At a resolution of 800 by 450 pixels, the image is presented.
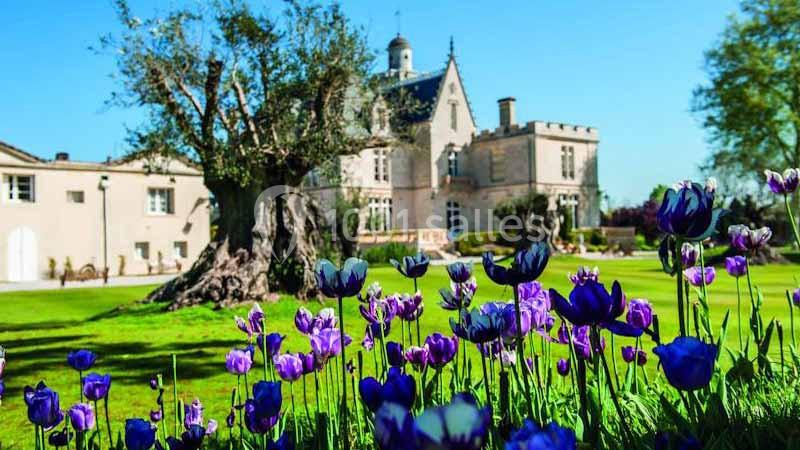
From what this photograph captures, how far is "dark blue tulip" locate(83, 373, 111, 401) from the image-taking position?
2506 mm

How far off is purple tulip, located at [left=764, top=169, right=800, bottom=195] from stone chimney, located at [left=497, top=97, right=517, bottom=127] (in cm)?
4839

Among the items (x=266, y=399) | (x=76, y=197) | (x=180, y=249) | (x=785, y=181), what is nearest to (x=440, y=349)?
(x=266, y=399)

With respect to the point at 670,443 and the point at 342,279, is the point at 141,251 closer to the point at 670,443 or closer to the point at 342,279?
the point at 342,279

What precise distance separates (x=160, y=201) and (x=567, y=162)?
99.9ft

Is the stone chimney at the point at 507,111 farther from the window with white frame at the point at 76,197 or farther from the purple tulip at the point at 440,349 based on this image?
the purple tulip at the point at 440,349

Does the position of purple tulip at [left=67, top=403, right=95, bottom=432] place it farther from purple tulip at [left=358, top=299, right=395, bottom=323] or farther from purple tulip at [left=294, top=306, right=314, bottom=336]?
purple tulip at [left=358, top=299, right=395, bottom=323]

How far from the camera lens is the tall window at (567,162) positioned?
168 feet

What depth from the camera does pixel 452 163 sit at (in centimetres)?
5172

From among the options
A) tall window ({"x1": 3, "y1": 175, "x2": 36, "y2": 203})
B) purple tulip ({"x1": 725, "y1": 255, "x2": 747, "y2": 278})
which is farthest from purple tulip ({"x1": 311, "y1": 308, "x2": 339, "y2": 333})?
tall window ({"x1": 3, "y1": 175, "x2": 36, "y2": 203})

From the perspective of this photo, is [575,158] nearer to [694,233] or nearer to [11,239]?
[11,239]

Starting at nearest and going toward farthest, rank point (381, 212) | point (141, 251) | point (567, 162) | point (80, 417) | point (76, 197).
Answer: point (80, 417), point (76, 197), point (141, 251), point (381, 212), point (567, 162)

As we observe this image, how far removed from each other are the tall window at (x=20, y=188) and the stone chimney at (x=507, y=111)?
107 feet

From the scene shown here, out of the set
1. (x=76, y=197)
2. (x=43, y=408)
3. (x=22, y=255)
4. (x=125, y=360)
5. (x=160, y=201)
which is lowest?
(x=125, y=360)

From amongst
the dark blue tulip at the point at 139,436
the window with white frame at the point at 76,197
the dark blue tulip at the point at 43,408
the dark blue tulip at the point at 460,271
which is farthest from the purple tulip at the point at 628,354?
the window with white frame at the point at 76,197
